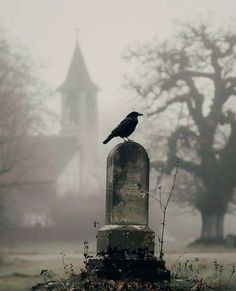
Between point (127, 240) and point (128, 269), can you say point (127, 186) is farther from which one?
point (128, 269)

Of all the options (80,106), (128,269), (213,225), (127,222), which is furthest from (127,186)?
(80,106)

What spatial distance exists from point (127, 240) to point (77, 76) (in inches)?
2722

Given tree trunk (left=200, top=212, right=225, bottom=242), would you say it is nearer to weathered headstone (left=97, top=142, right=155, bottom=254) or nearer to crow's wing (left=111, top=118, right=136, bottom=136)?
weathered headstone (left=97, top=142, right=155, bottom=254)

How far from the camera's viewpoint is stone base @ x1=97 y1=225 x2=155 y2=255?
12.4 meters

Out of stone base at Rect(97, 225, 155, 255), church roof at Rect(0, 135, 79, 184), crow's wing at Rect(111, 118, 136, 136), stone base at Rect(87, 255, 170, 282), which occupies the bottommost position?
stone base at Rect(87, 255, 170, 282)

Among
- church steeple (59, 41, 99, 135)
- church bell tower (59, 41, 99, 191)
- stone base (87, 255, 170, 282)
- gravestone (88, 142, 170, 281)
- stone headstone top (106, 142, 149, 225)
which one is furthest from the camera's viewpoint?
church steeple (59, 41, 99, 135)

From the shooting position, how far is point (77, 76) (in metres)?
80.7

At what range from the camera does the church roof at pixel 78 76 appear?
79.9 meters

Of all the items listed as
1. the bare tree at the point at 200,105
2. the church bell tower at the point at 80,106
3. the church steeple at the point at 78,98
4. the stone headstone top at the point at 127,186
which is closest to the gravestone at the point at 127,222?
the stone headstone top at the point at 127,186

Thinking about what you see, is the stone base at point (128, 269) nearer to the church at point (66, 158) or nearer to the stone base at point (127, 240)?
the stone base at point (127, 240)

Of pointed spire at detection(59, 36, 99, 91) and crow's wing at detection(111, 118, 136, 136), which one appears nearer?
crow's wing at detection(111, 118, 136, 136)

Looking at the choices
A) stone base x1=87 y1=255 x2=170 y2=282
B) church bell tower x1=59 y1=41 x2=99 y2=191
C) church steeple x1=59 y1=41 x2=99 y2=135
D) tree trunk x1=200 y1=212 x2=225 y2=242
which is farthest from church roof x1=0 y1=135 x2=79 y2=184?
stone base x1=87 y1=255 x2=170 y2=282

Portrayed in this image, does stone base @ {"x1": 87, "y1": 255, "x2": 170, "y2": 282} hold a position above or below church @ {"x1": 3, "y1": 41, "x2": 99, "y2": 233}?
below

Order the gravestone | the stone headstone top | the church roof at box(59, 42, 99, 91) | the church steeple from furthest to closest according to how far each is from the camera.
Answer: the church roof at box(59, 42, 99, 91) < the church steeple < the stone headstone top < the gravestone
